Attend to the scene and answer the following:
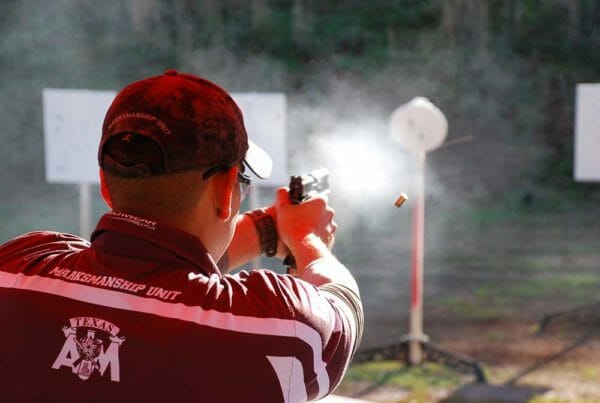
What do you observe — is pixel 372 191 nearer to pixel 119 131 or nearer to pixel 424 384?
pixel 424 384

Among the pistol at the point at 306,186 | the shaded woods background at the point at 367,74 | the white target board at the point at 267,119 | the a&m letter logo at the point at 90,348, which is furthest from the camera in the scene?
the shaded woods background at the point at 367,74

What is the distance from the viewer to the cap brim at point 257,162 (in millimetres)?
799

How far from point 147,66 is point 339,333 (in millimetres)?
6826

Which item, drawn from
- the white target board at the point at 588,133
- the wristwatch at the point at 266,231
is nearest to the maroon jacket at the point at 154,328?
the wristwatch at the point at 266,231

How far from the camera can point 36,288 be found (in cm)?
72

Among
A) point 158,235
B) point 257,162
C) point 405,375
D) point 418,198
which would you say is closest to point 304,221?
point 257,162

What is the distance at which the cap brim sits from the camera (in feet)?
2.62

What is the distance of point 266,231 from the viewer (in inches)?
42.0

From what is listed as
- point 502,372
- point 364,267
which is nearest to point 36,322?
point 502,372

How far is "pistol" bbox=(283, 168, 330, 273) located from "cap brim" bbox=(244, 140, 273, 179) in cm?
9

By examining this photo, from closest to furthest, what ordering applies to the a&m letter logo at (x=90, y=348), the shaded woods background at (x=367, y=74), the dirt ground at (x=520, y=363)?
the a&m letter logo at (x=90, y=348)
the dirt ground at (x=520, y=363)
the shaded woods background at (x=367, y=74)

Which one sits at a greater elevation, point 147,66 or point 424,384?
point 147,66

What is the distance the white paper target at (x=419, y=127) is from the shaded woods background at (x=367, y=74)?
3.14 meters

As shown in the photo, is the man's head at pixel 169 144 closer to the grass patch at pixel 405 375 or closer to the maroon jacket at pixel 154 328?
the maroon jacket at pixel 154 328
